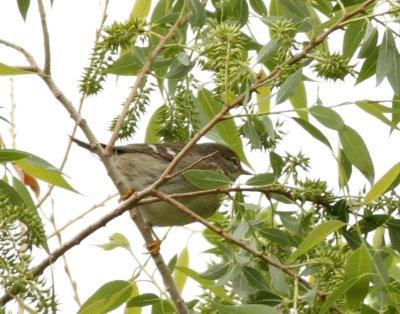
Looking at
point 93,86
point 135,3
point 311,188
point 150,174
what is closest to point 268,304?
point 311,188

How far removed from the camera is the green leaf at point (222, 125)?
12.1 feet

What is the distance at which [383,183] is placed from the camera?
116 inches

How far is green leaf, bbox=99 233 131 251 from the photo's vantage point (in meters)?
3.64

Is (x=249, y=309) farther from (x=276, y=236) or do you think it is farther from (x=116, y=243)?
(x=116, y=243)

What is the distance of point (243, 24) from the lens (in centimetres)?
372

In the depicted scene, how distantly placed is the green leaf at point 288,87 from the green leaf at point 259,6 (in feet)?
3.39

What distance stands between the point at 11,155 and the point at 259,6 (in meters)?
1.45

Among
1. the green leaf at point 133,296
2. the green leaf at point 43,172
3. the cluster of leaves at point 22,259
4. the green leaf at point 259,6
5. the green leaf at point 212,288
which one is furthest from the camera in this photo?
the green leaf at point 259,6

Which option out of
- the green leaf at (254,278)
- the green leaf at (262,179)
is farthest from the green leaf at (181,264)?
the green leaf at (262,179)

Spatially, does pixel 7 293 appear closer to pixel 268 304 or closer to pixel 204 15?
pixel 268 304

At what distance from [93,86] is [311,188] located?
0.85 m

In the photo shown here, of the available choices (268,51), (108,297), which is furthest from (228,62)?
(108,297)

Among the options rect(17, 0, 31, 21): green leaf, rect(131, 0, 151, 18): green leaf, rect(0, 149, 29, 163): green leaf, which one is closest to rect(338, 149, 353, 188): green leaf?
rect(0, 149, 29, 163): green leaf

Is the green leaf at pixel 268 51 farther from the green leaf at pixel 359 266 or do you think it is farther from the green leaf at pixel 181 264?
the green leaf at pixel 181 264
